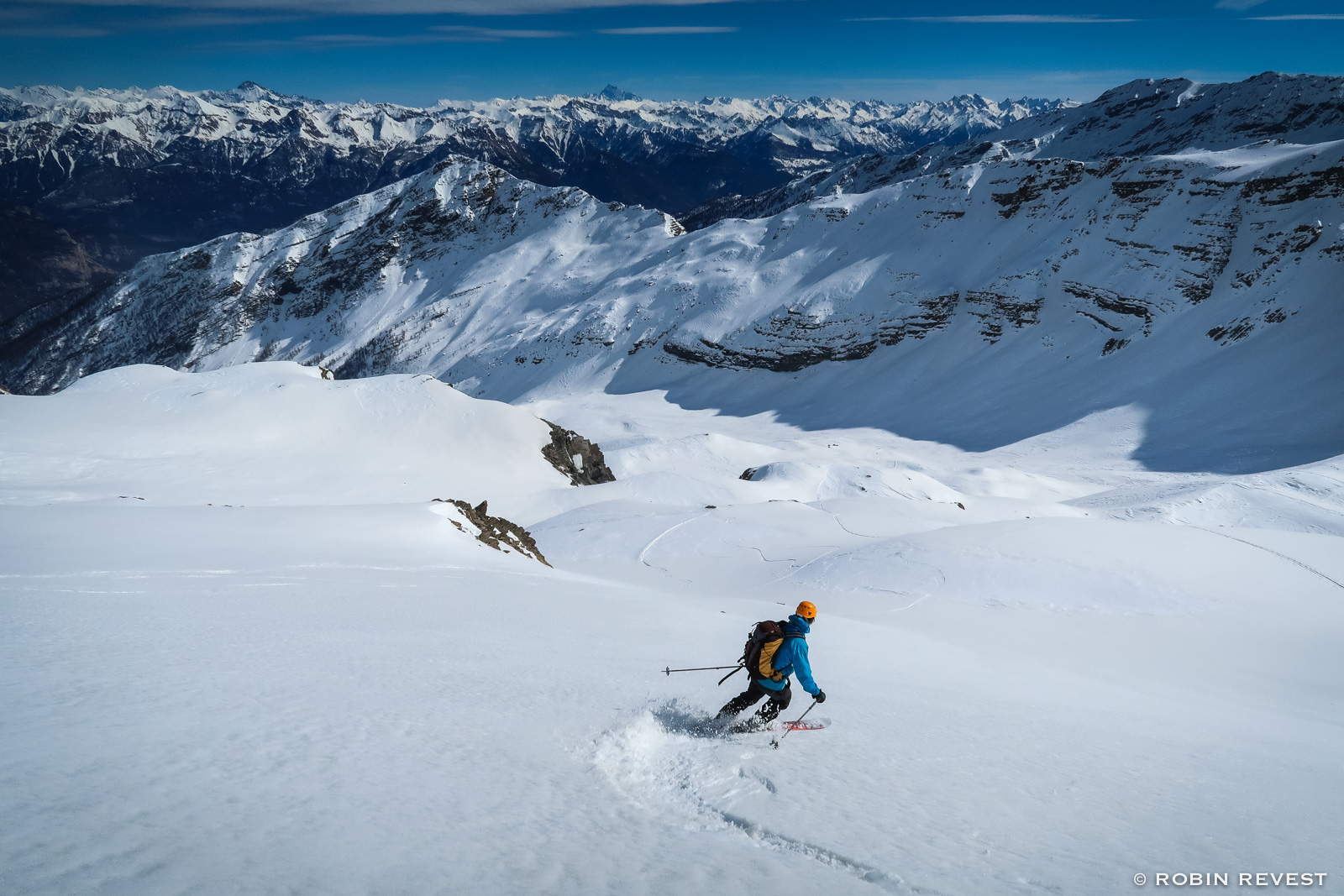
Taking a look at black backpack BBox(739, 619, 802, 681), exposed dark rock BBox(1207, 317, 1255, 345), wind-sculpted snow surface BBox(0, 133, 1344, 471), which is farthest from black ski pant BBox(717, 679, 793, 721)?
exposed dark rock BBox(1207, 317, 1255, 345)

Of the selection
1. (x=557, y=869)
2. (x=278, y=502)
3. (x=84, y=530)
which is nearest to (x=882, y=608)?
(x=557, y=869)

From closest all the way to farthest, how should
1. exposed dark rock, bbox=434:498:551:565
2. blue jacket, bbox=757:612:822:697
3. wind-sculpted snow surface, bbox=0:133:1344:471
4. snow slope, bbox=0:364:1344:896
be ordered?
1. snow slope, bbox=0:364:1344:896
2. blue jacket, bbox=757:612:822:697
3. exposed dark rock, bbox=434:498:551:565
4. wind-sculpted snow surface, bbox=0:133:1344:471

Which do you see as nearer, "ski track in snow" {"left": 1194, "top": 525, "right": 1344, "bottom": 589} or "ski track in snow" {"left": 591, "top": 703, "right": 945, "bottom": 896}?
"ski track in snow" {"left": 591, "top": 703, "right": 945, "bottom": 896}

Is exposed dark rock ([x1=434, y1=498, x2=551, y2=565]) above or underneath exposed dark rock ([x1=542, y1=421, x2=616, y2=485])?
underneath

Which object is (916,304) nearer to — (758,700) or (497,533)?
(497,533)

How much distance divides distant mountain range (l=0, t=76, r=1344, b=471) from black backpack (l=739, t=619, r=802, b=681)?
58280 millimetres

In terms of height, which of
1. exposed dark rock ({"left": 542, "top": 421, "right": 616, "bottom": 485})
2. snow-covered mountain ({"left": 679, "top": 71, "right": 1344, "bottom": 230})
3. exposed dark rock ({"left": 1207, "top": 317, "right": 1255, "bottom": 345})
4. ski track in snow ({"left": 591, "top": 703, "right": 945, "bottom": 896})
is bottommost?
ski track in snow ({"left": 591, "top": 703, "right": 945, "bottom": 896})

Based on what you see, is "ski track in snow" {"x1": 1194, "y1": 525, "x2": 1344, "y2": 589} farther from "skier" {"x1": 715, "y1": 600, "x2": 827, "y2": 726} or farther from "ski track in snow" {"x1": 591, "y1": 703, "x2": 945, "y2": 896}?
"ski track in snow" {"x1": 591, "y1": 703, "x2": 945, "y2": 896}

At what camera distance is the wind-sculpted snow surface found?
2534 inches

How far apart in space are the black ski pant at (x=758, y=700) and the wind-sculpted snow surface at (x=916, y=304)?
191 ft

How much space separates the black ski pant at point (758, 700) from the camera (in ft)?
23.9

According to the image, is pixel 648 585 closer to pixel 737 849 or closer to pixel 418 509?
pixel 418 509

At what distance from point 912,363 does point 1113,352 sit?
67.3 feet

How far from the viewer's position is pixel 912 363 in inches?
3314
